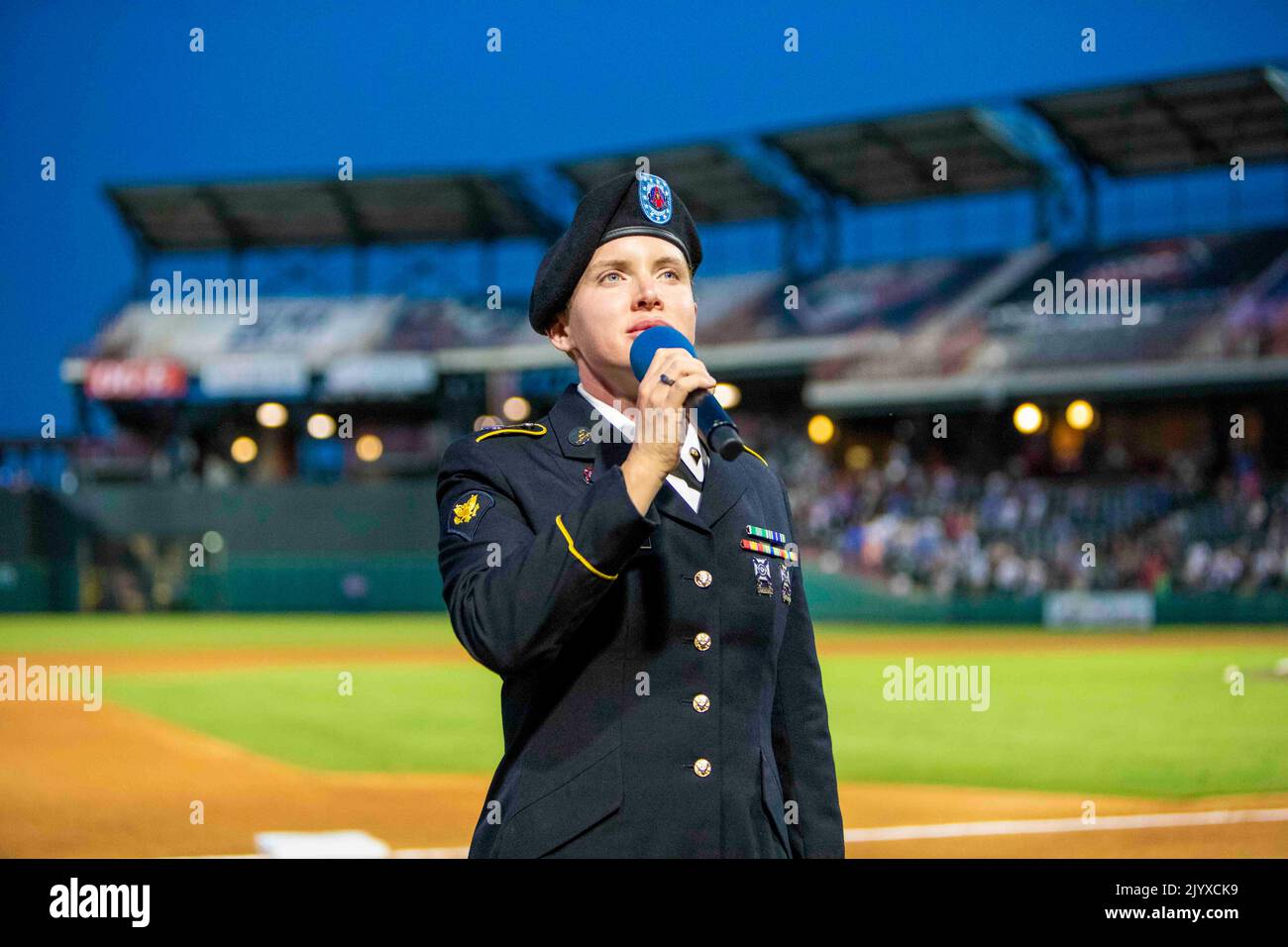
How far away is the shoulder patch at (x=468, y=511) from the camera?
7.45ft

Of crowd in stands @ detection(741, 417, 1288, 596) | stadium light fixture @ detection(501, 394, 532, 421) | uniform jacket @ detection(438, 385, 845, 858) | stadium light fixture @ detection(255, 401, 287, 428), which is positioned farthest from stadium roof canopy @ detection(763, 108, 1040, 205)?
uniform jacket @ detection(438, 385, 845, 858)

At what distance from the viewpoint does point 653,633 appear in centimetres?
224

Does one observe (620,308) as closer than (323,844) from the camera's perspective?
Yes

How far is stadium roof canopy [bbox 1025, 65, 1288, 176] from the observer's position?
28.4 metres

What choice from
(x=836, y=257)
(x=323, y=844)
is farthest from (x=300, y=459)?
(x=323, y=844)

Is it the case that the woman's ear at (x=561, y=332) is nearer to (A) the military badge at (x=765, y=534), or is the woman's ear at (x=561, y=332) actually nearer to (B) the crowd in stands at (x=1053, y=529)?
(A) the military badge at (x=765, y=534)

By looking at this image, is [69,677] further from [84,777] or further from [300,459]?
[300,459]

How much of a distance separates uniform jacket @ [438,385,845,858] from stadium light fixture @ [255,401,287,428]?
128 feet

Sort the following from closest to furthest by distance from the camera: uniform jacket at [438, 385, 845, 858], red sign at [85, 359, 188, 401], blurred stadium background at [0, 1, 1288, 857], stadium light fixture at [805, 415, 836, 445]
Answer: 1. uniform jacket at [438, 385, 845, 858]
2. blurred stadium background at [0, 1, 1288, 857]
3. stadium light fixture at [805, 415, 836, 445]
4. red sign at [85, 359, 188, 401]

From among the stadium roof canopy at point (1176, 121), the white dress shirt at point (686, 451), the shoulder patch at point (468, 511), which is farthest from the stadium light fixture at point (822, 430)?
the shoulder patch at point (468, 511)

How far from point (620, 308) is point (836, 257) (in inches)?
1376

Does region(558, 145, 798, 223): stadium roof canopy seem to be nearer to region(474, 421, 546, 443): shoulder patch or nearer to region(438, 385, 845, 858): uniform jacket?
region(474, 421, 546, 443): shoulder patch
